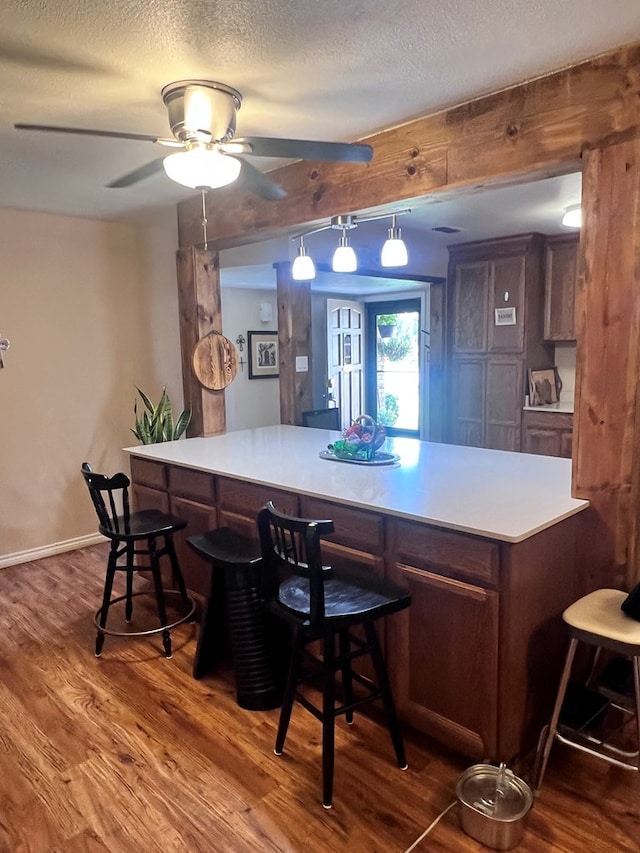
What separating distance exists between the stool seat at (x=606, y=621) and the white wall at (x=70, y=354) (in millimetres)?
3428

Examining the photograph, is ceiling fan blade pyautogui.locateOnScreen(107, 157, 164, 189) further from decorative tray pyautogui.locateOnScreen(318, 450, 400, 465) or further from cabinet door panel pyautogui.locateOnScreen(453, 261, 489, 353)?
cabinet door panel pyautogui.locateOnScreen(453, 261, 489, 353)

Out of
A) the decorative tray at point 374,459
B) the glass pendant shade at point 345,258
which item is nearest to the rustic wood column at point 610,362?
the decorative tray at point 374,459

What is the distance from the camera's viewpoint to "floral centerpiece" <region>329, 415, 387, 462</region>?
285cm

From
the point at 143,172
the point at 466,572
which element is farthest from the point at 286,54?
the point at 466,572

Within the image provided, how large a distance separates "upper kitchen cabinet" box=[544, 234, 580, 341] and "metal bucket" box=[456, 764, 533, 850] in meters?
4.09

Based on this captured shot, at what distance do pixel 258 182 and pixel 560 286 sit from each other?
12.3ft

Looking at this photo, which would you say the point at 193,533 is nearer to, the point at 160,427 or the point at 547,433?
the point at 160,427

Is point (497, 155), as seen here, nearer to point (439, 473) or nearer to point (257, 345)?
point (439, 473)

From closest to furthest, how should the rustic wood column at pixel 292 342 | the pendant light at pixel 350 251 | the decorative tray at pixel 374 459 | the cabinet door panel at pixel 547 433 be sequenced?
the decorative tray at pixel 374 459 → the pendant light at pixel 350 251 → the rustic wood column at pixel 292 342 → the cabinet door panel at pixel 547 433

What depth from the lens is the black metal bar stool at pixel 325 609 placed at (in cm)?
178

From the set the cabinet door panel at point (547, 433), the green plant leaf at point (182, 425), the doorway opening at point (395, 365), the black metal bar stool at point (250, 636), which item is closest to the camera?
the black metal bar stool at point (250, 636)

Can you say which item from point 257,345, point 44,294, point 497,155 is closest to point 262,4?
point 497,155

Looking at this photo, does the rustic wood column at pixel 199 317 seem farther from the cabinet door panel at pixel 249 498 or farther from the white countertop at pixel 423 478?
the cabinet door panel at pixel 249 498

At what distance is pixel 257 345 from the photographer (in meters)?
6.78
